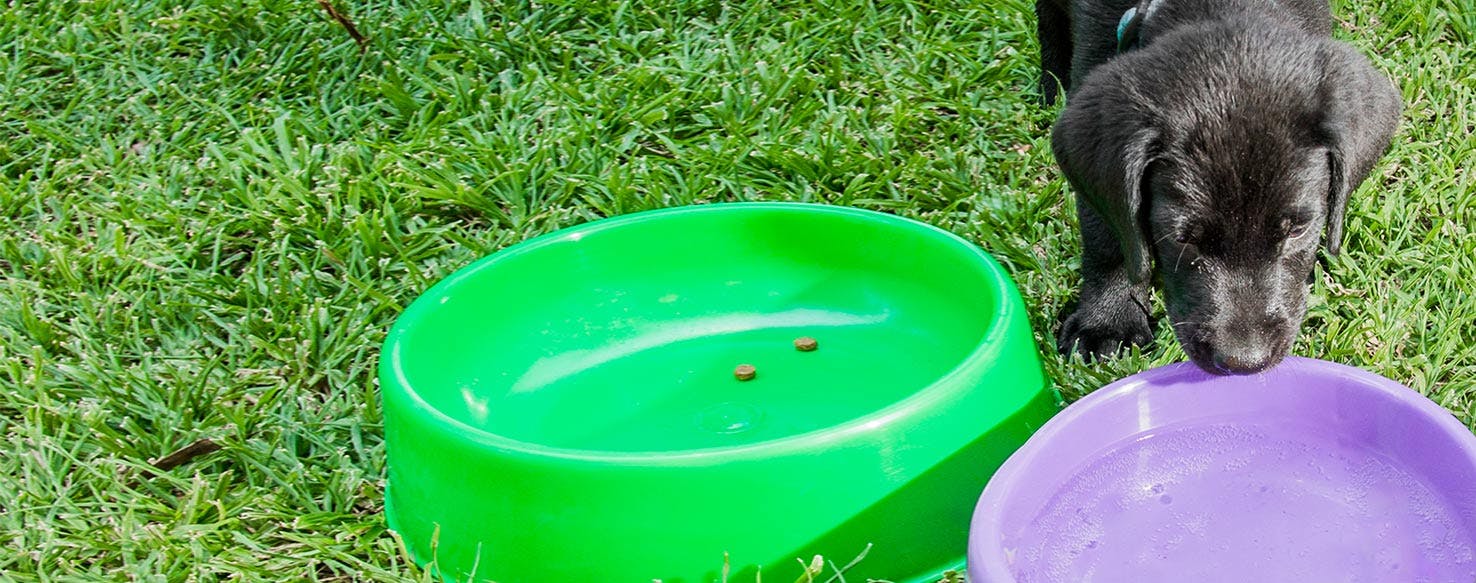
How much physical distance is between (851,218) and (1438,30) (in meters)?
2.34

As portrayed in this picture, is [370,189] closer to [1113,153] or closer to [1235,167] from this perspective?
[1113,153]

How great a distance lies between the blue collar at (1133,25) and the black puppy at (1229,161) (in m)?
0.26

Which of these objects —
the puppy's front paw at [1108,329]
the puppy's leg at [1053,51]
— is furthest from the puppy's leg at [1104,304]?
the puppy's leg at [1053,51]

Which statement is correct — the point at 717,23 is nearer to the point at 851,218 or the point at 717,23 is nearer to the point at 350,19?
the point at 350,19

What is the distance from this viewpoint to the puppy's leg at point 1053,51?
14.4 ft

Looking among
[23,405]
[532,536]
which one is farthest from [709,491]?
[23,405]

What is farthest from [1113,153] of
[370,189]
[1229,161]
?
[370,189]

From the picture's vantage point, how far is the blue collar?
3.34 meters

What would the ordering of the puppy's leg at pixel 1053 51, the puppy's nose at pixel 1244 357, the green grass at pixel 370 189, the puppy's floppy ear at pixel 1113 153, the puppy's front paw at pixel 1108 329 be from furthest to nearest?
the puppy's leg at pixel 1053 51 < the puppy's front paw at pixel 1108 329 < the green grass at pixel 370 189 < the puppy's floppy ear at pixel 1113 153 < the puppy's nose at pixel 1244 357

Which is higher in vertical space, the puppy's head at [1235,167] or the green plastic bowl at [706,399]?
the puppy's head at [1235,167]

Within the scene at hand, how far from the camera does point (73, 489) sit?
308cm

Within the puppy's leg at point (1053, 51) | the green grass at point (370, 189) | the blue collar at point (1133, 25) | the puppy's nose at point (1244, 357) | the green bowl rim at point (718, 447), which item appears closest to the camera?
the green bowl rim at point (718, 447)

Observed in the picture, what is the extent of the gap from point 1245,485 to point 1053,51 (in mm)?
2023

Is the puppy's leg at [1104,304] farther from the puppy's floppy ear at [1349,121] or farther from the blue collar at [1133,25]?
the puppy's floppy ear at [1349,121]
